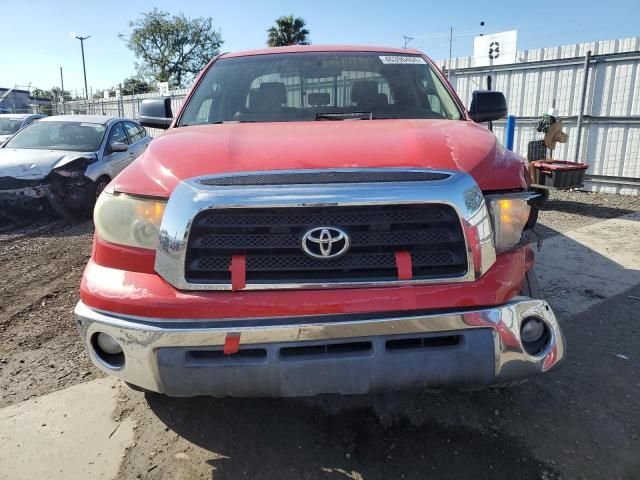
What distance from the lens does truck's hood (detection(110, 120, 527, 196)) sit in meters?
2.02

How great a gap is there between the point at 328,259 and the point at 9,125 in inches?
526

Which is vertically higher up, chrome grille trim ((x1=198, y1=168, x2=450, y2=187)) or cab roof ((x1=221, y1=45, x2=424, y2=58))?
cab roof ((x1=221, y1=45, x2=424, y2=58))

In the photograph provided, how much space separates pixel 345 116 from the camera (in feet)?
10.0

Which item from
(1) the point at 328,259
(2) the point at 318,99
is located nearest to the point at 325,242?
(1) the point at 328,259

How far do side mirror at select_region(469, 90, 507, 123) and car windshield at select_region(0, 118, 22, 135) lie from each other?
12.2m

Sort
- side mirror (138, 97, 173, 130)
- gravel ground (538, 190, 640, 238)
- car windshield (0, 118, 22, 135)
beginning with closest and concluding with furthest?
side mirror (138, 97, 173, 130) < gravel ground (538, 190, 640, 238) < car windshield (0, 118, 22, 135)

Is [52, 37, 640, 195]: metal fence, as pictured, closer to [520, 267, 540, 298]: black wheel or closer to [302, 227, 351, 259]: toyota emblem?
[520, 267, 540, 298]: black wheel

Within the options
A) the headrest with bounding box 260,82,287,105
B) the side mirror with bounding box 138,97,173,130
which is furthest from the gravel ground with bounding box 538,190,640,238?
the side mirror with bounding box 138,97,173,130

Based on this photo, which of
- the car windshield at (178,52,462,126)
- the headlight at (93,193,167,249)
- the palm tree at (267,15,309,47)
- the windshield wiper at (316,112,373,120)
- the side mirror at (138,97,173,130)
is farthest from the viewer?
the palm tree at (267,15,309,47)

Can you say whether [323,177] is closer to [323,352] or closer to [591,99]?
[323,352]

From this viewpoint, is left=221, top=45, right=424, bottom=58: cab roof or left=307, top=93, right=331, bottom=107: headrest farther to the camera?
left=221, top=45, right=424, bottom=58: cab roof

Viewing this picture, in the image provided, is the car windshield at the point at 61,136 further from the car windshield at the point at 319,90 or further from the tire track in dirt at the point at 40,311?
the car windshield at the point at 319,90

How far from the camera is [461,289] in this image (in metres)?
1.92

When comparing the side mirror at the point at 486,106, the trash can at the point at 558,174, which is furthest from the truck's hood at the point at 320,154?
the trash can at the point at 558,174
